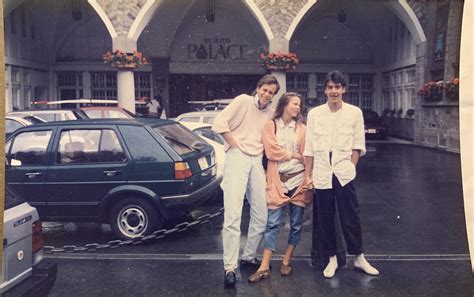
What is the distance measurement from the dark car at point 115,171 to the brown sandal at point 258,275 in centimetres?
131

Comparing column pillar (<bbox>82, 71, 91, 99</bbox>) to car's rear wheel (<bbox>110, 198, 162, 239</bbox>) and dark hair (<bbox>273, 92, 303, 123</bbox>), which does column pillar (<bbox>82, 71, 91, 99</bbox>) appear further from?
dark hair (<bbox>273, 92, 303, 123</bbox>)

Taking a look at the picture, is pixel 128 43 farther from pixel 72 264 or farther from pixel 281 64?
pixel 72 264

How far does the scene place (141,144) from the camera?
4754 mm

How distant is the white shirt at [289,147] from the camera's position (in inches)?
146

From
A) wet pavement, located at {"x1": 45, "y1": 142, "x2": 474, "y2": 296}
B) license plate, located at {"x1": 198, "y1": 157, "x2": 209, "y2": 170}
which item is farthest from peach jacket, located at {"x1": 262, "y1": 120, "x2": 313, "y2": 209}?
license plate, located at {"x1": 198, "y1": 157, "x2": 209, "y2": 170}

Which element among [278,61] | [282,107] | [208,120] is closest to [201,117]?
[208,120]

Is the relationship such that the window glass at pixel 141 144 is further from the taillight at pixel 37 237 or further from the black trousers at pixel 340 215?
the taillight at pixel 37 237

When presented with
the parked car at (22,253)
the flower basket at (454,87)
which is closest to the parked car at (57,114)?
the parked car at (22,253)

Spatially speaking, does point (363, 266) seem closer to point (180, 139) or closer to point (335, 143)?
point (335, 143)

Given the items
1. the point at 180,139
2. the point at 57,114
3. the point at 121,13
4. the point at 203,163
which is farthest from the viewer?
the point at 121,13

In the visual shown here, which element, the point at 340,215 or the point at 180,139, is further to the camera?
the point at 180,139

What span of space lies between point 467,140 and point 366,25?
12.2 m

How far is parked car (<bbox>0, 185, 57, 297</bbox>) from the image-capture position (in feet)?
7.32

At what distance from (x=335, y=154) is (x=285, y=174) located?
1.32 ft
